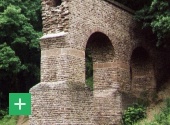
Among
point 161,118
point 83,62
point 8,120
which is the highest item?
point 83,62

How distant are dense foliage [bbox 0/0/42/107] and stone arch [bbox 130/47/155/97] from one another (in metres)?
6.58

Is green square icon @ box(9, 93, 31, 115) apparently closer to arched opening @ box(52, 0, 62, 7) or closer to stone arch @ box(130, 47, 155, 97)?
arched opening @ box(52, 0, 62, 7)

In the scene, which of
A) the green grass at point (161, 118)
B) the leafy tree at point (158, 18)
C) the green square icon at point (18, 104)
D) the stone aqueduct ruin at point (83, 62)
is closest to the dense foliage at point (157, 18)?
the leafy tree at point (158, 18)

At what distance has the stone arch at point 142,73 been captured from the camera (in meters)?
15.2

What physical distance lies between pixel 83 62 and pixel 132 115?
2859 mm

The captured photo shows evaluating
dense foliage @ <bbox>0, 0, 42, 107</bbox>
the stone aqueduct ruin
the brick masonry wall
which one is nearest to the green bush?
the stone aqueduct ruin

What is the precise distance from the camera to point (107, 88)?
13625 millimetres

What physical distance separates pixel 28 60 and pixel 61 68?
1127cm

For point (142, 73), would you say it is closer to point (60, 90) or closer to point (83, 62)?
point (83, 62)

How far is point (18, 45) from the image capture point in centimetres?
2086

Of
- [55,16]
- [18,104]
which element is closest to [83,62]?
[55,16]

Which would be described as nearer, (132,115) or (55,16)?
(55,16)

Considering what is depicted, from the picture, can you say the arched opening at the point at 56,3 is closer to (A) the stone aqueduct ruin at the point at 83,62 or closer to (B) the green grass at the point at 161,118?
(A) the stone aqueduct ruin at the point at 83,62

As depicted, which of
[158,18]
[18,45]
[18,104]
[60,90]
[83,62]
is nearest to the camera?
[18,104]
